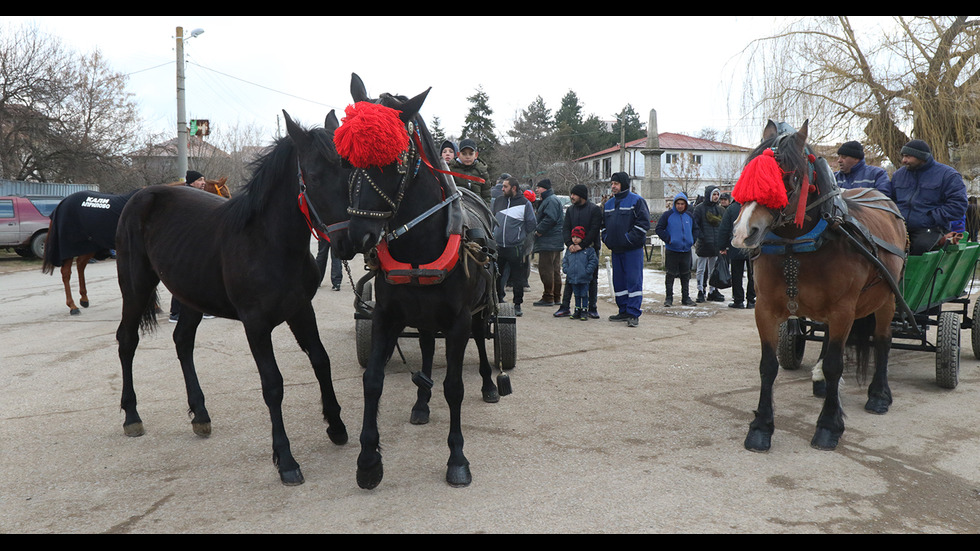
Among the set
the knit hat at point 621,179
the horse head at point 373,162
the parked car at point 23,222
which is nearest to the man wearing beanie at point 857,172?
the knit hat at point 621,179

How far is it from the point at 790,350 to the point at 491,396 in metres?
3.17

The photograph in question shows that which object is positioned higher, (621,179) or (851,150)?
(621,179)

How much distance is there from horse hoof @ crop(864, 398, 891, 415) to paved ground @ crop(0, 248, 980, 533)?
4.9 inches

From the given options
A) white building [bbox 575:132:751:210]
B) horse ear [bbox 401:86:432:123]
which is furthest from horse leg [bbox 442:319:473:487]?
white building [bbox 575:132:751:210]

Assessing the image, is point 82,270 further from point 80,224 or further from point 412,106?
point 412,106

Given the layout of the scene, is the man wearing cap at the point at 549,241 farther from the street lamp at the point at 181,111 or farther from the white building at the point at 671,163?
the white building at the point at 671,163

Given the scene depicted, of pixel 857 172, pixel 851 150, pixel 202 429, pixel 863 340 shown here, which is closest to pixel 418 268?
pixel 202 429

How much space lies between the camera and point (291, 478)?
3.59 m

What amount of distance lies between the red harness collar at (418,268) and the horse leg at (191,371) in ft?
6.26

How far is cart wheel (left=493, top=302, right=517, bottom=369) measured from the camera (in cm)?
605

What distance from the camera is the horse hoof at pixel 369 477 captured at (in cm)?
348
